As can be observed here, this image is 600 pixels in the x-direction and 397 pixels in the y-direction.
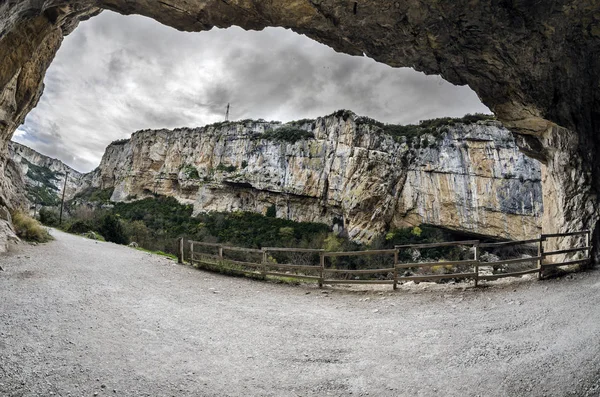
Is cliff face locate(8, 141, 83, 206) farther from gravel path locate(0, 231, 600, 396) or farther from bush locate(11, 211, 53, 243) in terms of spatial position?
gravel path locate(0, 231, 600, 396)

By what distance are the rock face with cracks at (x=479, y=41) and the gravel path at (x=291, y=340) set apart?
4507mm

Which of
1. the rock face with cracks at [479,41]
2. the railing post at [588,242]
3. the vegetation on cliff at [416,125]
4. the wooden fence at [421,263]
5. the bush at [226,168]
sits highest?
the vegetation on cliff at [416,125]

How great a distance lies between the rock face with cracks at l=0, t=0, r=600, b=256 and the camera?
759cm

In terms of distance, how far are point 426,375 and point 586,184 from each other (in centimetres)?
919

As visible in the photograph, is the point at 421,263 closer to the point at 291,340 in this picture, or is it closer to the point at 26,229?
the point at 291,340

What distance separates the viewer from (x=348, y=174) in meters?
50.2

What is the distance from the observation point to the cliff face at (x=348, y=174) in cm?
3903

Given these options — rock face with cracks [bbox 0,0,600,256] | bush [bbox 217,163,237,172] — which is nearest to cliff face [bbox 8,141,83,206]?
bush [bbox 217,163,237,172]

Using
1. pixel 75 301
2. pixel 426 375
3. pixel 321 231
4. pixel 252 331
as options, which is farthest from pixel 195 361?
pixel 321 231

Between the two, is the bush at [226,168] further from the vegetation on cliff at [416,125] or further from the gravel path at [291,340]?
the gravel path at [291,340]

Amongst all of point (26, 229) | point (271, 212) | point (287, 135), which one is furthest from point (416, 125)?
point (26, 229)

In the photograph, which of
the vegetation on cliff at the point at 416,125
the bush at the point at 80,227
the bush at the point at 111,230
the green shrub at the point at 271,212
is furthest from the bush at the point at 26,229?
the vegetation on cliff at the point at 416,125

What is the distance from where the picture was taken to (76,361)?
3.69m

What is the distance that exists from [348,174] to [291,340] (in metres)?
46.3
